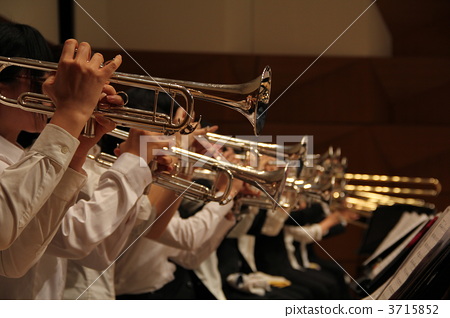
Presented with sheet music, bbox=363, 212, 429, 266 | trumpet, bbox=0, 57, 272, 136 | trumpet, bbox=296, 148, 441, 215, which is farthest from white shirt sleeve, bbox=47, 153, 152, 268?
trumpet, bbox=296, 148, 441, 215

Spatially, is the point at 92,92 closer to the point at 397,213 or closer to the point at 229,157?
the point at 229,157

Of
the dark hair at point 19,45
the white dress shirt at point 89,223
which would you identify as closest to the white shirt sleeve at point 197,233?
the white dress shirt at point 89,223

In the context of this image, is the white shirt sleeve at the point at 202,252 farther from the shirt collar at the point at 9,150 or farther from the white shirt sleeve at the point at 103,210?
the shirt collar at the point at 9,150

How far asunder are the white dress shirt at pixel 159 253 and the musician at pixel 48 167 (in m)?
1.11

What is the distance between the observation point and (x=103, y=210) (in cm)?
181

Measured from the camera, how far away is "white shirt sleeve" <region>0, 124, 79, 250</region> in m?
1.33

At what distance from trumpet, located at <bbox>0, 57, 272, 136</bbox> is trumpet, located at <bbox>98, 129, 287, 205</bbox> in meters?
0.41

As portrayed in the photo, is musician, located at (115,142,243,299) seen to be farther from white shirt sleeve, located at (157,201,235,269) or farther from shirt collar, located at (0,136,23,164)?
shirt collar, located at (0,136,23,164)

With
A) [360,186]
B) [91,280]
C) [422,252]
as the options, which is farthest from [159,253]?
[360,186]

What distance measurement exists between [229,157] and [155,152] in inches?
26.8

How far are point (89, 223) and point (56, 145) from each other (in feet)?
1.54

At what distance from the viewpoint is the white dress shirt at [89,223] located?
1.77 metres

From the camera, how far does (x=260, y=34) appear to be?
5.14 metres

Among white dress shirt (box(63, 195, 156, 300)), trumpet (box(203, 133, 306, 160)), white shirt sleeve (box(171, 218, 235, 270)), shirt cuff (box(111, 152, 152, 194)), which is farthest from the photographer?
white shirt sleeve (box(171, 218, 235, 270))
